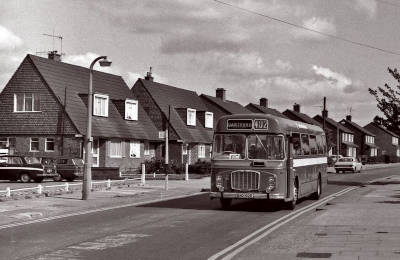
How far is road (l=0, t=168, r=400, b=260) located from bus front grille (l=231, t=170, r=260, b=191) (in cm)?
75

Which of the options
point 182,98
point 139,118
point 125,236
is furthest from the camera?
point 182,98

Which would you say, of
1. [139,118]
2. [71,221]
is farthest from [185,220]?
[139,118]

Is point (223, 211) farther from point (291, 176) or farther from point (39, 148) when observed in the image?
point (39, 148)

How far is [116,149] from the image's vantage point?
4700 centimetres

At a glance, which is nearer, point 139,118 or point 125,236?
point 125,236

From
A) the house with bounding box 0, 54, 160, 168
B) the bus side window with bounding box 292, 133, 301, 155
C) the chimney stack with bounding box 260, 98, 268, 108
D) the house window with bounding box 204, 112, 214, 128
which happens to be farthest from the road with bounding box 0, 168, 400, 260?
the chimney stack with bounding box 260, 98, 268, 108

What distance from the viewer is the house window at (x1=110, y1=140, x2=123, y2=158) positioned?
46.2 meters

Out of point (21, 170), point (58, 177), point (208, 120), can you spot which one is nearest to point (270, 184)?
point (58, 177)

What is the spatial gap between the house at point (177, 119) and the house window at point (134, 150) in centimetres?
468

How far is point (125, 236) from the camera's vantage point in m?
13.0

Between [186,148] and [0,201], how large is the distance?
1463 inches

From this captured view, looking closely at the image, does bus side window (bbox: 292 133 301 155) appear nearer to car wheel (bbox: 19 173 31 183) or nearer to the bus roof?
the bus roof

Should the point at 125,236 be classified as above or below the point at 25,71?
below

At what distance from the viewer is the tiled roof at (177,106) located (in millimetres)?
57481
